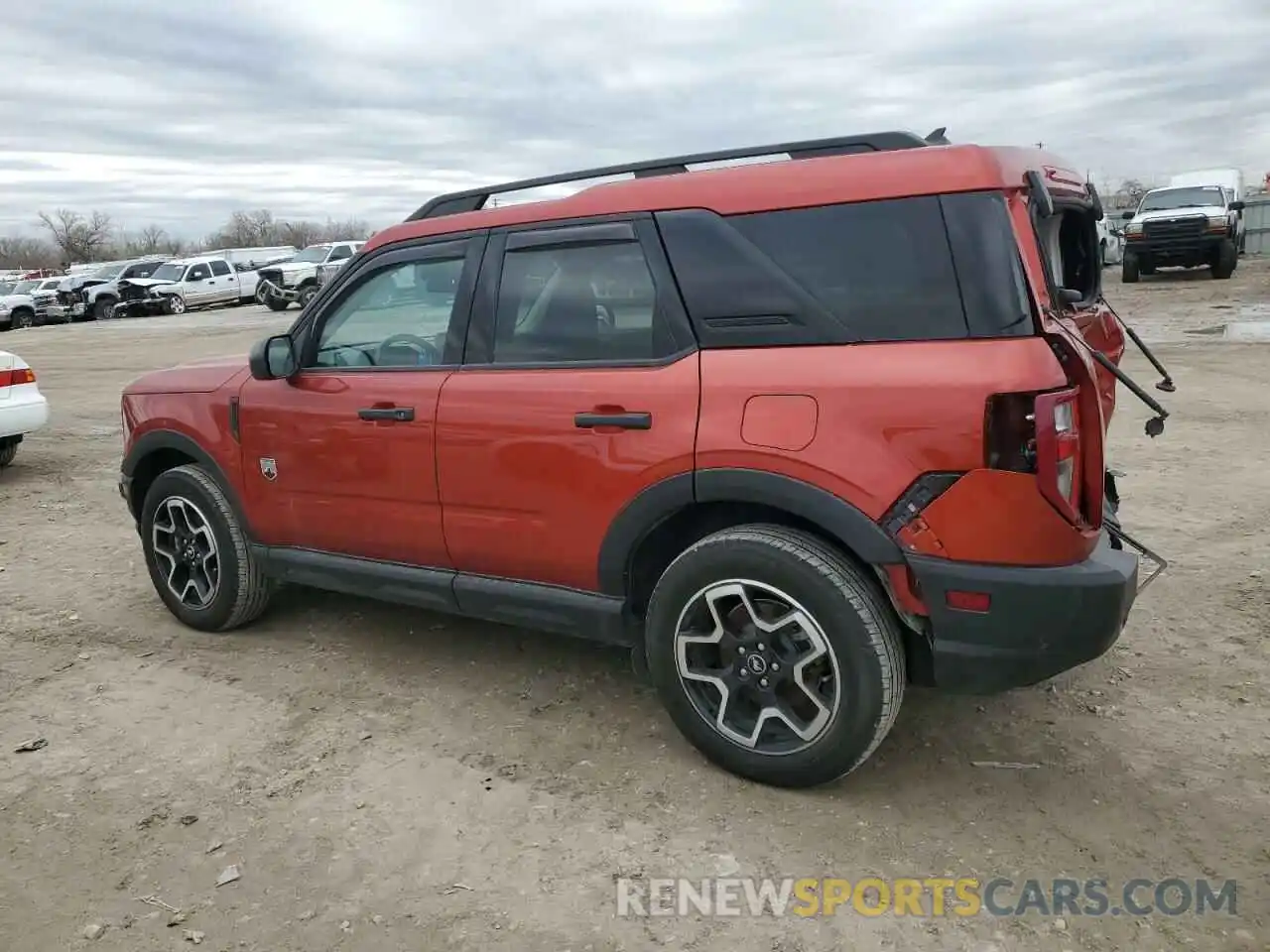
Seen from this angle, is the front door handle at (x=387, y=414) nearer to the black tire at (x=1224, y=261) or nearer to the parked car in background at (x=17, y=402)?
the parked car in background at (x=17, y=402)

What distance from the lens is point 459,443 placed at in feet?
11.8

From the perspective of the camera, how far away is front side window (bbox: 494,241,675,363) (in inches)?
128

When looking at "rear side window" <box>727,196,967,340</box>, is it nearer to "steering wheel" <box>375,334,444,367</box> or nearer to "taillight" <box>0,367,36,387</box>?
"steering wheel" <box>375,334,444,367</box>

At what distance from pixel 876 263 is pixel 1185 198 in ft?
79.1

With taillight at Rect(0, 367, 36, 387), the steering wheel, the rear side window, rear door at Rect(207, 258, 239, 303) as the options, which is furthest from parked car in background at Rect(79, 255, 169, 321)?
the rear side window

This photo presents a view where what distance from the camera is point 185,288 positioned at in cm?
3212

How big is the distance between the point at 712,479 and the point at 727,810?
102 cm

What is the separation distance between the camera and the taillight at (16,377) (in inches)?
321

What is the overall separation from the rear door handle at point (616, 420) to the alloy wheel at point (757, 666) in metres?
0.56

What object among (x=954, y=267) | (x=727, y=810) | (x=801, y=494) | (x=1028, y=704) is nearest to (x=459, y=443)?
(x=801, y=494)

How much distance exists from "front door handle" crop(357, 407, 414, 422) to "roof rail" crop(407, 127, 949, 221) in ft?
2.64

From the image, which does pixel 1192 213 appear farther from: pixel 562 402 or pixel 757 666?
pixel 757 666

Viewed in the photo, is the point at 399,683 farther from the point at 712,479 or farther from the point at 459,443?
the point at 712,479

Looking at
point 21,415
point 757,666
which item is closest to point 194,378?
point 757,666
